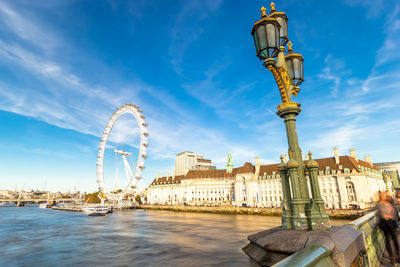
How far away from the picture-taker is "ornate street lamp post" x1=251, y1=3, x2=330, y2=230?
18.3ft

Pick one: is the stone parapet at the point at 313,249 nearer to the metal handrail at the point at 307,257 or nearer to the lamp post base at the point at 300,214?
the metal handrail at the point at 307,257

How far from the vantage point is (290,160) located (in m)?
6.00

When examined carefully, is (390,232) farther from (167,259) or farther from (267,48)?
(167,259)

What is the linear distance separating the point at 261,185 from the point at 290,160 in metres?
98.7

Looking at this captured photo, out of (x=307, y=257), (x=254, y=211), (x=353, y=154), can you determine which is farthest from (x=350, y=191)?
(x=307, y=257)

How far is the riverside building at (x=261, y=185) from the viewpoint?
7275 cm

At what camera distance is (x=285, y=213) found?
230 inches

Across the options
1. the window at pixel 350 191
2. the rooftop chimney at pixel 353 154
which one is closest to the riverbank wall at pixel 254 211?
the window at pixel 350 191

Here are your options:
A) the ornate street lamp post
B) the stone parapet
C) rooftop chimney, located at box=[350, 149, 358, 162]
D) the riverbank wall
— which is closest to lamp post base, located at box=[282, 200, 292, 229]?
the ornate street lamp post

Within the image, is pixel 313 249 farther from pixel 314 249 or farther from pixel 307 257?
pixel 307 257

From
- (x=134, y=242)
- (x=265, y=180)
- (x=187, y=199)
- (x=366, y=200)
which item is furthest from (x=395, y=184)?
(x=134, y=242)

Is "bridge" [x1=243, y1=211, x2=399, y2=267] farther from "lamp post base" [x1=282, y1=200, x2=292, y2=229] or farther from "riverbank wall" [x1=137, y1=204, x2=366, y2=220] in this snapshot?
"riverbank wall" [x1=137, y1=204, x2=366, y2=220]

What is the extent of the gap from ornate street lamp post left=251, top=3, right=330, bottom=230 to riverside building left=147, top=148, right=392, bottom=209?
86.2 feet

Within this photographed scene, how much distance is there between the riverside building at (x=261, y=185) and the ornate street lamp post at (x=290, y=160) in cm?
2626
